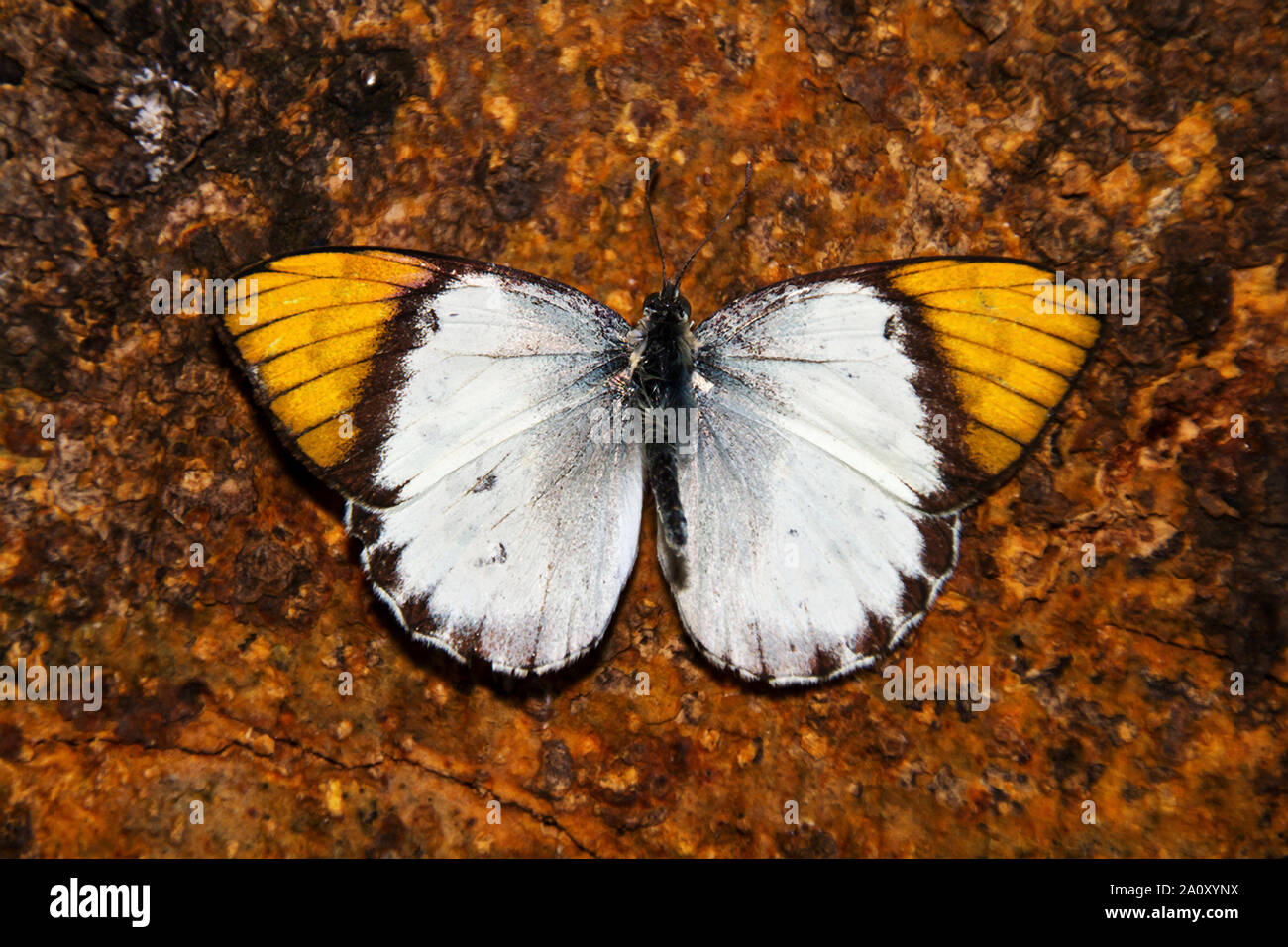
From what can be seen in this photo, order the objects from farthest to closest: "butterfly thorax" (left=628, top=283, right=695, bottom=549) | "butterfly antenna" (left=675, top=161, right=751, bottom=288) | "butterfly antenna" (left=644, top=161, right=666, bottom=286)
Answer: "butterfly antenna" (left=644, top=161, right=666, bottom=286) < "butterfly antenna" (left=675, top=161, right=751, bottom=288) < "butterfly thorax" (left=628, top=283, right=695, bottom=549)

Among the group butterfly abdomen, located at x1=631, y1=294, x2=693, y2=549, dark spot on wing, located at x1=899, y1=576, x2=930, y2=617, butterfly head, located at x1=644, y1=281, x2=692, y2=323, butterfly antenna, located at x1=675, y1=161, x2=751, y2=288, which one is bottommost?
dark spot on wing, located at x1=899, y1=576, x2=930, y2=617

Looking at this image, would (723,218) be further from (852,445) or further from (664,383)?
(852,445)

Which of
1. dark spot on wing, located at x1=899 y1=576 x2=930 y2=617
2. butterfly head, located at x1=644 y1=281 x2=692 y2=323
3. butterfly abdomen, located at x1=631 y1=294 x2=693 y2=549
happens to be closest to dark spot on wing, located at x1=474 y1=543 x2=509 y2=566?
butterfly abdomen, located at x1=631 y1=294 x2=693 y2=549

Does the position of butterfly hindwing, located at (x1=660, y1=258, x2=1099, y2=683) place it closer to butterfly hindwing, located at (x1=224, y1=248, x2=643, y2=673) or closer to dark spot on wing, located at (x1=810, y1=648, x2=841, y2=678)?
dark spot on wing, located at (x1=810, y1=648, x2=841, y2=678)

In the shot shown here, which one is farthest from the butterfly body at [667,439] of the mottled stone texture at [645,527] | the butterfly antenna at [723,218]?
the mottled stone texture at [645,527]

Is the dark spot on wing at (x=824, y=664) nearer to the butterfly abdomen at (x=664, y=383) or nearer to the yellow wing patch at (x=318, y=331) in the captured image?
the butterfly abdomen at (x=664, y=383)

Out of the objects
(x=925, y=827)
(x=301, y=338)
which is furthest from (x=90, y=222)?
(x=925, y=827)
